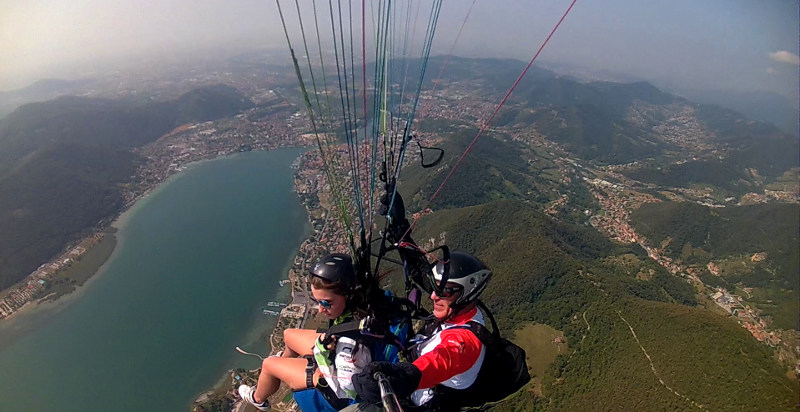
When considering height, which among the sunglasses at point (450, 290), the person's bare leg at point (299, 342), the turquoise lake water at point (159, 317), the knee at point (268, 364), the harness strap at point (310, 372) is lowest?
the turquoise lake water at point (159, 317)

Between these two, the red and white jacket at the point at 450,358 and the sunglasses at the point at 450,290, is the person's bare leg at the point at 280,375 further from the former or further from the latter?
the sunglasses at the point at 450,290

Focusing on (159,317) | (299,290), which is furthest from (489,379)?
(159,317)

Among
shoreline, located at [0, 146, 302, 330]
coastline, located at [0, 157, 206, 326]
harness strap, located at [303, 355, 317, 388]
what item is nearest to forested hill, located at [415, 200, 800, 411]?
harness strap, located at [303, 355, 317, 388]

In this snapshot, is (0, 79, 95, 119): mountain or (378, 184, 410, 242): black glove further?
(0, 79, 95, 119): mountain

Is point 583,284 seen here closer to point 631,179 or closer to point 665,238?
point 665,238

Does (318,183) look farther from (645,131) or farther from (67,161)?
(645,131)

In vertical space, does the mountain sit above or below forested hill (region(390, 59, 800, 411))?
above

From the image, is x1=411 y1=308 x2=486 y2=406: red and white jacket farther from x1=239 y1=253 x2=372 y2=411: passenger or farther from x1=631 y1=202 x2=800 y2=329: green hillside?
x1=631 y1=202 x2=800 y2=329: green hillside

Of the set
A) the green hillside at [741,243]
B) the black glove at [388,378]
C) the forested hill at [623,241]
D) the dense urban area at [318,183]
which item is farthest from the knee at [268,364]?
the green hillside at [741,243]
